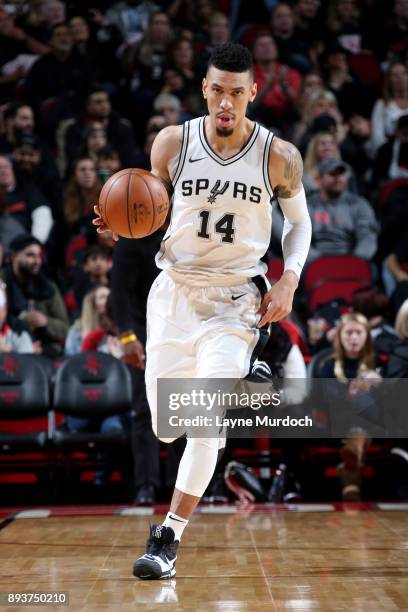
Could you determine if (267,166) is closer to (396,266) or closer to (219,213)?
(219,213)

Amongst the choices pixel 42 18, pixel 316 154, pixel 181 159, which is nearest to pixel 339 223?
pixel 316 154

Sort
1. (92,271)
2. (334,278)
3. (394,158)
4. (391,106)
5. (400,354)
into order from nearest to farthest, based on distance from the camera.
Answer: (400,354), (92,271), (334,278), (394,158), (391,106)

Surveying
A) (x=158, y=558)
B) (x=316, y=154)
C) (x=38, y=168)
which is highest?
(x=316, y=154)

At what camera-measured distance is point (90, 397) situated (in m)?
6.93

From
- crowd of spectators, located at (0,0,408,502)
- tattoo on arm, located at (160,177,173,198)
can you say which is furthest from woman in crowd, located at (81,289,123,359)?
tattoo on arm, located at (160,177,173,198)

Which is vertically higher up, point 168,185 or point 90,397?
point 168,185

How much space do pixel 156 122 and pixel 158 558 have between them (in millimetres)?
6096

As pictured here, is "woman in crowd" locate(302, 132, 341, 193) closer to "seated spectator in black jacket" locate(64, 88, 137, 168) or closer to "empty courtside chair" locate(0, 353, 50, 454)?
"seated spectator in black jacket" locate(64, 88, 137, 168)

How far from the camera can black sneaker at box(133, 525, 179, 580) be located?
12.4 feet

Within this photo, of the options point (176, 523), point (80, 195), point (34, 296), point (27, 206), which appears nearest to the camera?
point (176, 523)

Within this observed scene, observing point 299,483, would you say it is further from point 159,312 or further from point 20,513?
point 159,312

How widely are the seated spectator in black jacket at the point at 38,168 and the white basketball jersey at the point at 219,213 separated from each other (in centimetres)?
503

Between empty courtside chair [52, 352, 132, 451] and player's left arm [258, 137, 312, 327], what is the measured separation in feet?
9.45

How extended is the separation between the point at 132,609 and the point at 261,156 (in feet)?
6.25
